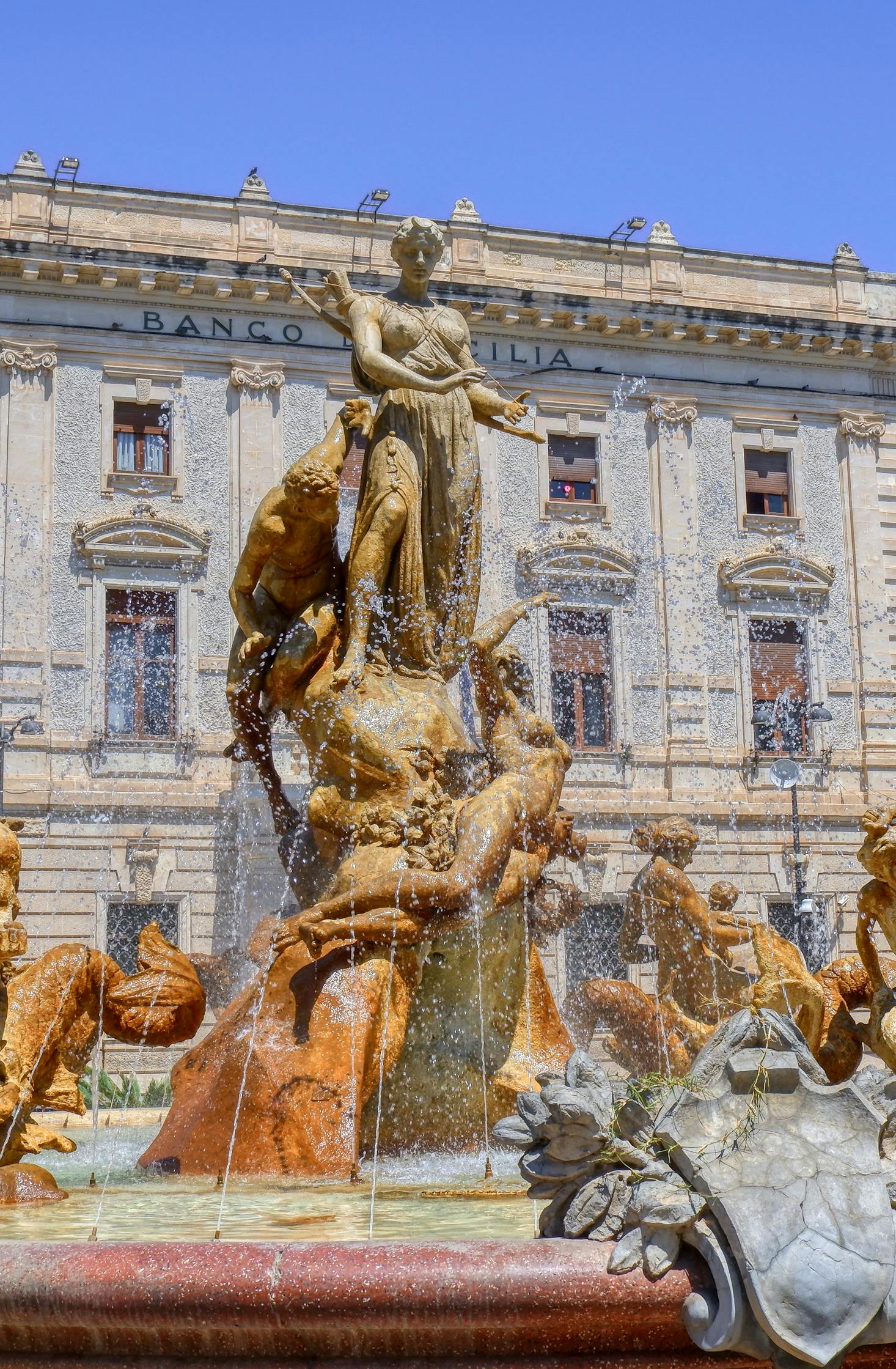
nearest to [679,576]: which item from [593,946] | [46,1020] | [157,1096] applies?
[593,946]

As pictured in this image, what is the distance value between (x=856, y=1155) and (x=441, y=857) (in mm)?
3676

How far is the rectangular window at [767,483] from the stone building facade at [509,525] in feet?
0.20

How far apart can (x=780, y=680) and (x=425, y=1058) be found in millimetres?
23522

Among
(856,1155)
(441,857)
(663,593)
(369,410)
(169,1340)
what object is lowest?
(169,1340)

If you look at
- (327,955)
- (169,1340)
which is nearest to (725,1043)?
(169,1340)

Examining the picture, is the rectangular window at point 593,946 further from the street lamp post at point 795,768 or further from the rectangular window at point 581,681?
the rectangular window at point 581,681

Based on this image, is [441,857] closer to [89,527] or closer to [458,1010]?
[458,1010]

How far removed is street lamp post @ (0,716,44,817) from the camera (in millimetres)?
24766

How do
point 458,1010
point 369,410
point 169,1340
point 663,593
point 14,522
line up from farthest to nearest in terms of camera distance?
point 663,593
point 14,522
point 369,410
point 458,1010
point 169,1340

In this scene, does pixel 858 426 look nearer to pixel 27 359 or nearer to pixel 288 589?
pixel 27 359

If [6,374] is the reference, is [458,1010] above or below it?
below

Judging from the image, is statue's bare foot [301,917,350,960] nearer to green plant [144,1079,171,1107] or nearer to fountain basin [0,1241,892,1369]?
fountain basin [0,1241,892,1369]

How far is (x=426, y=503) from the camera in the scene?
8.98 meters

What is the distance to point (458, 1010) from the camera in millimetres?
7641
